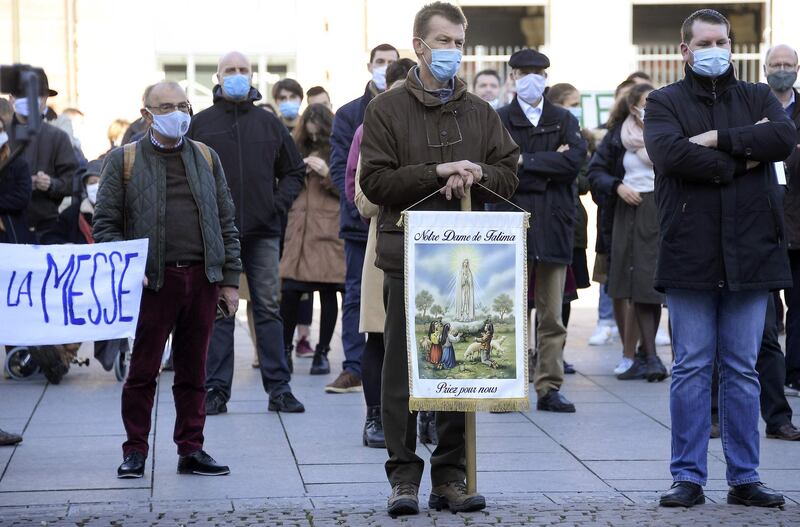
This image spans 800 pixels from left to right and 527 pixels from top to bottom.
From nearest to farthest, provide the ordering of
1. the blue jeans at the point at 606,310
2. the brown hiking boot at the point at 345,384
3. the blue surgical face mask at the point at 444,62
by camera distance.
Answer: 1. the blue surgical face mask at the point at 444,62
2. the brown hiking boot at the point at 345,384
3. the blue jeans at the point at 606,310

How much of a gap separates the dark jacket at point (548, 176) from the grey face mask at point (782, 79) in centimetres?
120

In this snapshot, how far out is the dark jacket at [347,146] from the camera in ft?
29.7

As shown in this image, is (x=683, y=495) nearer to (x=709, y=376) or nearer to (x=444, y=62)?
(x=709, y=376)

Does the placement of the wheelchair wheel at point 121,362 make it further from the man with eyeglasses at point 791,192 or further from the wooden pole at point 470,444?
the wooden pole at point 470,444

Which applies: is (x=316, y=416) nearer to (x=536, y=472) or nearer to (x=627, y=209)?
(x=536, y=472)

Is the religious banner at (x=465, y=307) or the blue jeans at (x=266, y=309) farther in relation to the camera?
the blue jeans at (x=266, y=309)

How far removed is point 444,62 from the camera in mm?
6367

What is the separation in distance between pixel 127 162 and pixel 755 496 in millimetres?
3260

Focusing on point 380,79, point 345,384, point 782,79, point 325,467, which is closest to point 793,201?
point 782,79

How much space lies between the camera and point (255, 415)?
9.05 meters

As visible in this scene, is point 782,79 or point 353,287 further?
point 353,287

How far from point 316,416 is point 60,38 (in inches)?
590

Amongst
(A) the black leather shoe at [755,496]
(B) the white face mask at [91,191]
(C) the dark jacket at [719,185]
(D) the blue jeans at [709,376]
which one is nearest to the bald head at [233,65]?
(B) the white face mask at [91,191]

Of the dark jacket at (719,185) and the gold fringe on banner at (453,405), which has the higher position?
the dark jacket at (719,185)
